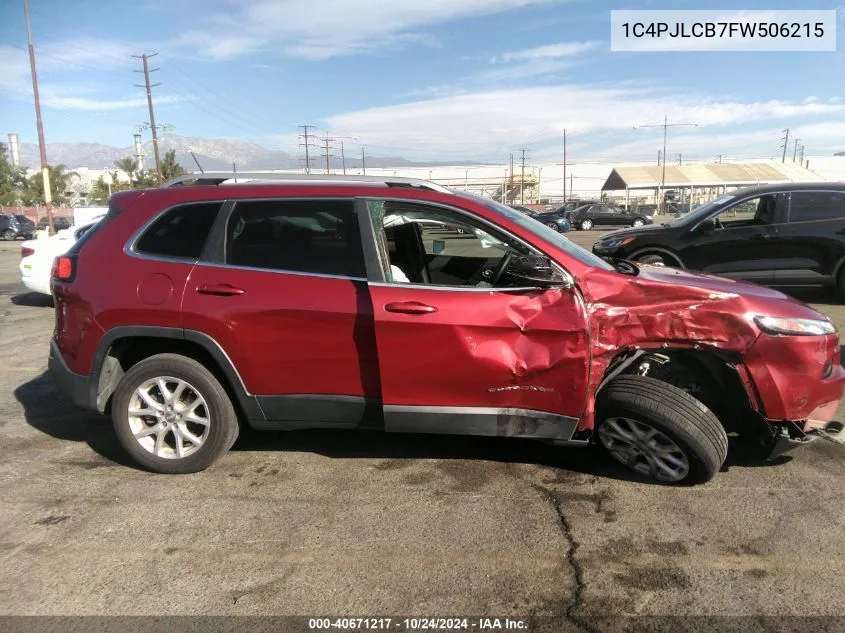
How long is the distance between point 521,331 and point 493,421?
1.78 ft

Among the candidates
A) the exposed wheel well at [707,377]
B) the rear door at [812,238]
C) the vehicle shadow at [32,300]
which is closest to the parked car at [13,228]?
the vehicle shadow at [32,300]

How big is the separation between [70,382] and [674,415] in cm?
362

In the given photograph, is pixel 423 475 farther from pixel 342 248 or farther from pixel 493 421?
pixel 342 248

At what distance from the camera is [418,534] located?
3104 mm

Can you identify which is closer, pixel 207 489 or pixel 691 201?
pixel 207 489

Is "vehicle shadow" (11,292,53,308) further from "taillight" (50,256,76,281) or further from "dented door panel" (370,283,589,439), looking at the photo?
"dented door panel" (370,283,589,439)

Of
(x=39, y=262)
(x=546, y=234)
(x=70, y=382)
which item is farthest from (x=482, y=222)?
(x=39, y=262)

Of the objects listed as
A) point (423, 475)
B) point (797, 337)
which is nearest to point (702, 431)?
point (797, 337)

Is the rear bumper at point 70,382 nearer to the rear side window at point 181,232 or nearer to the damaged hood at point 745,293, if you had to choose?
the rear side window at point 181,232

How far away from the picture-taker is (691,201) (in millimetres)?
62531

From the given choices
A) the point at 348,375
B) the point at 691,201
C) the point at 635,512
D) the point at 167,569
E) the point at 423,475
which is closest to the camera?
the point at 167,569

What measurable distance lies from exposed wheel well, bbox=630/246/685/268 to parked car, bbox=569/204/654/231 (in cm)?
3181

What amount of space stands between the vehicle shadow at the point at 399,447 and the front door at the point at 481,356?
1.93 ft

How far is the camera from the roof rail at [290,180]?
3.79m
